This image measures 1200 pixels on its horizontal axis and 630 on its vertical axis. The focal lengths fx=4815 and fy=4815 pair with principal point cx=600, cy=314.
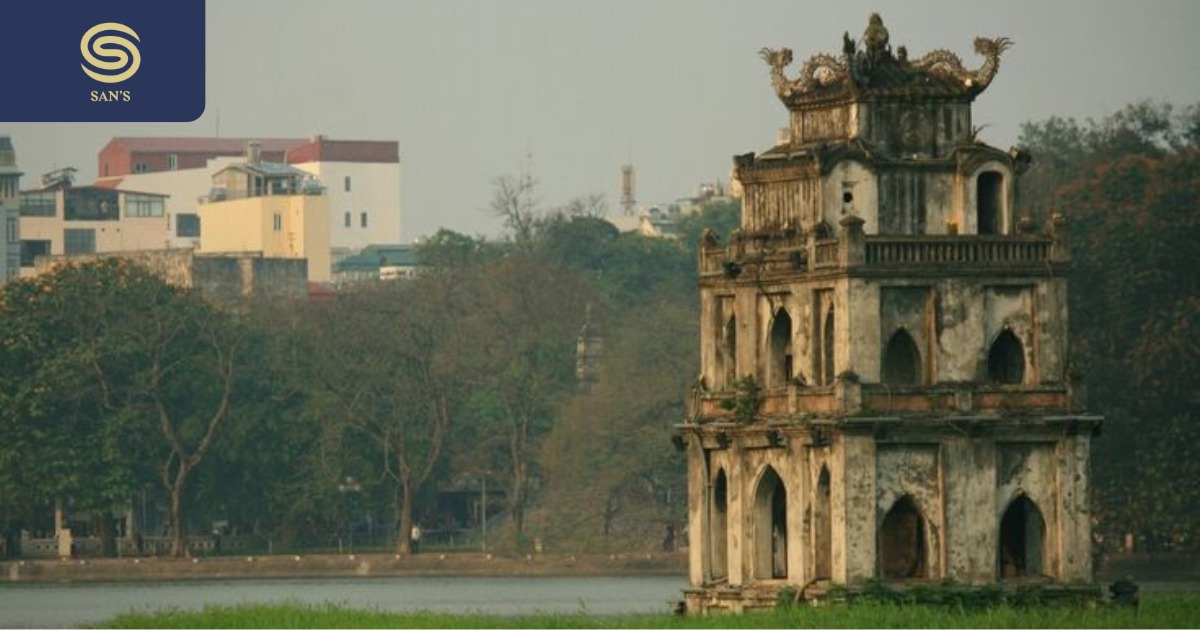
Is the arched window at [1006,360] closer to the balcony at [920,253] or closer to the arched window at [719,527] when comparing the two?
the balcony at [920,253]

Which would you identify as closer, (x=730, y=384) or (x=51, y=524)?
(x=730, y=384)

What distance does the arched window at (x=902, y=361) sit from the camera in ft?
231

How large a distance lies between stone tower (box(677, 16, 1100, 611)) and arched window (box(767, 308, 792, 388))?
0.02 m

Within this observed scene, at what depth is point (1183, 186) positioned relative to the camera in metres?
111

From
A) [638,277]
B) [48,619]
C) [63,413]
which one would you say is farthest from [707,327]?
[638,277]

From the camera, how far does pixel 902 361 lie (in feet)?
232

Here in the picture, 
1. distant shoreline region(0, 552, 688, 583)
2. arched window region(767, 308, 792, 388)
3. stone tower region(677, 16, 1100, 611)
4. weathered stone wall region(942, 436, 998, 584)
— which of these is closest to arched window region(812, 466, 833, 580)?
stone tower region(677, 16, 1100, 611)

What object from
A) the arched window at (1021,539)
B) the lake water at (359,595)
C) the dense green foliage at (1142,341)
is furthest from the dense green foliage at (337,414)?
the arched window at (1021,539)

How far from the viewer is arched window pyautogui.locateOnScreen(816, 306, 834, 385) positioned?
231 ft

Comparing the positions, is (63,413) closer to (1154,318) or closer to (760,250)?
(1154,318)

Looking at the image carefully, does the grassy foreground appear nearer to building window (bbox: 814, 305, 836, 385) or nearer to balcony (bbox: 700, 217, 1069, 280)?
building window (bbox: 814, 305, 836, 385)

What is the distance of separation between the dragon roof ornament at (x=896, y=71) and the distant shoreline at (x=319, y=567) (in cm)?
5737

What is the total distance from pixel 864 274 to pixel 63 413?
68.1 meters

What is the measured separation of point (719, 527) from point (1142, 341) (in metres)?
34.9
